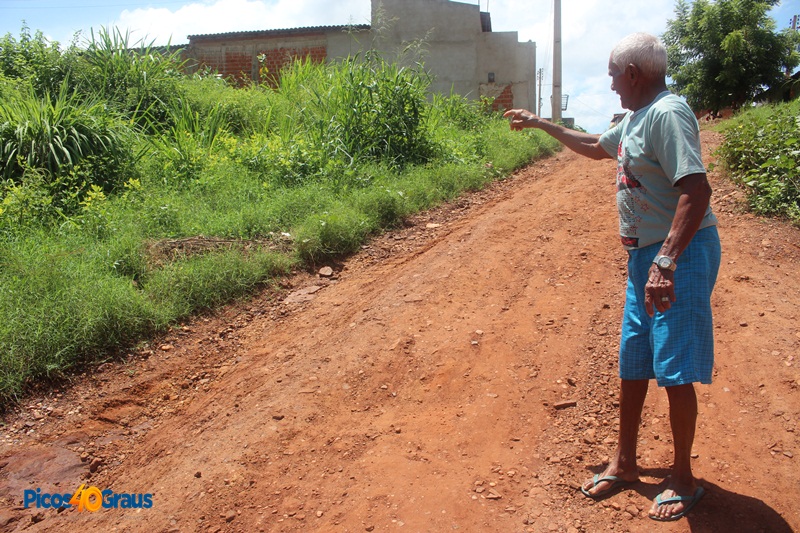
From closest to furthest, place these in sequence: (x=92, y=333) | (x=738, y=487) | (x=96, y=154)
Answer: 1. (x=738, y=487)
2. (x=92, y=333)
3. (x=96, y=154)

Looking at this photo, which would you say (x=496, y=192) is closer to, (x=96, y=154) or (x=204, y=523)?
(x=96, y=154)

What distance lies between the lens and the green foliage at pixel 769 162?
17.4ft

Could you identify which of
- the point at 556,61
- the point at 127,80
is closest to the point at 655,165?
the point at 127,80

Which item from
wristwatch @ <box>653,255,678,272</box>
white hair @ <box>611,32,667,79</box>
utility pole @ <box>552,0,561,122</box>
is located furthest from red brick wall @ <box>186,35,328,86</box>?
A: wristwatch @ <box>653,255,678,272</box>

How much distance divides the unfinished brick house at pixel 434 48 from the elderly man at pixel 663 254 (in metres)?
13.7

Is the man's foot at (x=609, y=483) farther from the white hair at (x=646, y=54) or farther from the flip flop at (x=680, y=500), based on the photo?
the white hair at (x=646, y=54)

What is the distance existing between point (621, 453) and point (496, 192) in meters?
4.98

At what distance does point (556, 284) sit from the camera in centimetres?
453

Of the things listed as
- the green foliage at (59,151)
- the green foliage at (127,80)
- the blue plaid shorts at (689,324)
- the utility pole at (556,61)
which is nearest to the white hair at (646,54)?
the blue plaid shorts at (689,324)

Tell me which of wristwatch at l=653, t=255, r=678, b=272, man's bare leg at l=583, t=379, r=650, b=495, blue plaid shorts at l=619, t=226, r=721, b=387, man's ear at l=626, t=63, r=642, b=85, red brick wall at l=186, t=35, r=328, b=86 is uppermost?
red brick wall at l=186, t=35, r=328, b=86

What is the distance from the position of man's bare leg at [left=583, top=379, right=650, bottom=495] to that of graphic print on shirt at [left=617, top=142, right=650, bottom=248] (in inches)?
22.3

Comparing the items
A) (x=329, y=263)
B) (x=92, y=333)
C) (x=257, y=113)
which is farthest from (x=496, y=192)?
(x=92, y=333)

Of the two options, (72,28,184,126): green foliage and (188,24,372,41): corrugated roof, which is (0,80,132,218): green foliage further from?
(188,24,372,41): corrugated roof

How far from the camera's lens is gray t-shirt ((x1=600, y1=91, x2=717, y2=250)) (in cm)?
214
